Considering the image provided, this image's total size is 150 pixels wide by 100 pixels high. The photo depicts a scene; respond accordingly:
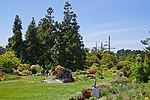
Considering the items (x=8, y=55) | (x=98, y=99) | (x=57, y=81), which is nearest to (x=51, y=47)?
(x=8, y=55)

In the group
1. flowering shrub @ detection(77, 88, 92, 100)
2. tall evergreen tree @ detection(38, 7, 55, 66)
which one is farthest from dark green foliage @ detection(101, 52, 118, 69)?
flowering shrub @ detection(77, 88, 92, 100)

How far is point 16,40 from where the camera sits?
4828cm

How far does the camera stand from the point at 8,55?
37.9 meters

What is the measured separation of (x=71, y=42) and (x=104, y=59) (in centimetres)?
754

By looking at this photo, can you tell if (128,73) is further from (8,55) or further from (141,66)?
(8,55)

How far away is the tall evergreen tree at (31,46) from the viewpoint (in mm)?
48562

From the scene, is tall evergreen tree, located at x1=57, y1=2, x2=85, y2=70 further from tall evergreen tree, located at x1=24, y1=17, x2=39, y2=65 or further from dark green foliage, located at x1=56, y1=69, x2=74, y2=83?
dark green foliage, located at x1=56, y1=69, x2=74, y2=83

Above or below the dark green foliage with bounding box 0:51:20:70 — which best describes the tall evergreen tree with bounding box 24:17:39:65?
above

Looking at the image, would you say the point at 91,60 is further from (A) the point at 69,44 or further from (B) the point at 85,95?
(B) the point at 85,95

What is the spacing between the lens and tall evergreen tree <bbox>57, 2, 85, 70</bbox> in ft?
146

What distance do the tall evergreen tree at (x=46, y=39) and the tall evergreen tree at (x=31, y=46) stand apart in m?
0.79

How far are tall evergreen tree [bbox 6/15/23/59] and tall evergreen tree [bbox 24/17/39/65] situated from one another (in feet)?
3.63

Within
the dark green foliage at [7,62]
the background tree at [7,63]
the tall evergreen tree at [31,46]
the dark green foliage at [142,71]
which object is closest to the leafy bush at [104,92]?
the dark green foliage at [142,71]

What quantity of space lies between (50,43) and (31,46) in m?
3.06
